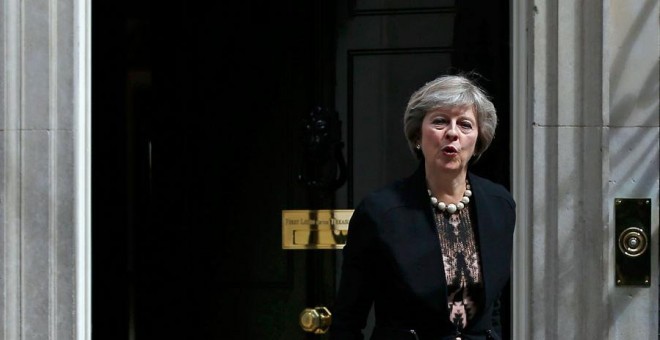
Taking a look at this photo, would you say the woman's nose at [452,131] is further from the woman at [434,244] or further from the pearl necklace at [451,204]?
the pearl necklace at [451,204]

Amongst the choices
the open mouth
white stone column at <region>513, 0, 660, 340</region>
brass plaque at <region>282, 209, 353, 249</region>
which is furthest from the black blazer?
brass plaque at <region>282, 209, 353, 249</region>

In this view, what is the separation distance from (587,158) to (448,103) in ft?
3.76

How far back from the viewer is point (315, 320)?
187 inches

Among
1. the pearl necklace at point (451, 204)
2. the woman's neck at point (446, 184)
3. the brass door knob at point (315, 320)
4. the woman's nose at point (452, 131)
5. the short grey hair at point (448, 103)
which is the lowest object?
the brass door knob at point (315, 320)

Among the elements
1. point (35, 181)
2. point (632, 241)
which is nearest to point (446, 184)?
point (632, 241)

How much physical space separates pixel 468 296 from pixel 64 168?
1819 millimetres

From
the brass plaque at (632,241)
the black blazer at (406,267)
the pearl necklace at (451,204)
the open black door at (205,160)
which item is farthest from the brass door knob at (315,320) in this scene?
the pearl necklace at (451,204)

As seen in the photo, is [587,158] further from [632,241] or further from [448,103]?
[448,103]

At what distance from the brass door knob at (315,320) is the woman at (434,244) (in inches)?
53.2

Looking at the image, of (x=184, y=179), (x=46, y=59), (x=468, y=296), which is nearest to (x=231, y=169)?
(x=184, y=179)

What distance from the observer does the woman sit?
3.33 m

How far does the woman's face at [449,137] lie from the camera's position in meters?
3.37

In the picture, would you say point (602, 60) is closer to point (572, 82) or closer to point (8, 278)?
point (572, 82)

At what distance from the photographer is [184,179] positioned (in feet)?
16.0
